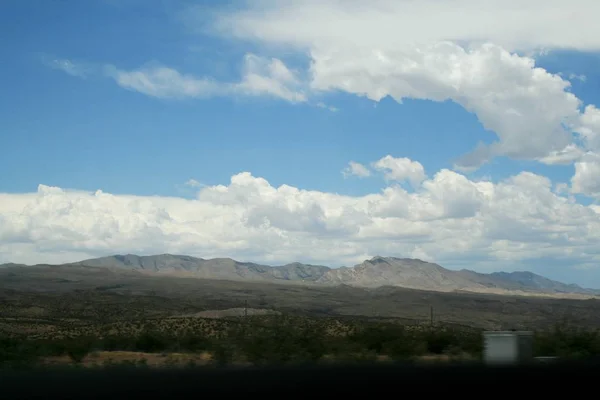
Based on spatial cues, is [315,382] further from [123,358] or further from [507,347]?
[123,358]

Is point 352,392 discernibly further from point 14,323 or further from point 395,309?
point 395,309

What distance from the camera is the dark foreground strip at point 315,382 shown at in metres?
9.88

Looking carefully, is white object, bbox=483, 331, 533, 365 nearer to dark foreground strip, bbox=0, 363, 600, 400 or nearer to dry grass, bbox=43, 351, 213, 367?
dark foreground strip, bbox=0, 363, 600, 400

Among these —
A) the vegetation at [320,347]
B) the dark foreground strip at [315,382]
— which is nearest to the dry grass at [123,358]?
the vegetation at [320,347]

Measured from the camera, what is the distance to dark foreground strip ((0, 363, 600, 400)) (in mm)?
9883

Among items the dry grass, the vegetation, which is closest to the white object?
the vegetation

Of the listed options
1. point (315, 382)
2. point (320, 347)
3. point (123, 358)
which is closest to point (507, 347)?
point (315, 382)

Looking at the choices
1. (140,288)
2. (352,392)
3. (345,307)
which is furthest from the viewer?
(140,288)

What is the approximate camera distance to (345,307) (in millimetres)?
154250

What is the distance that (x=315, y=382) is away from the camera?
10188 mm

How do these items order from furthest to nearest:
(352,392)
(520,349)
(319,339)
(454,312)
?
(454,312) → (319,339) → (520,349) → (352,392)

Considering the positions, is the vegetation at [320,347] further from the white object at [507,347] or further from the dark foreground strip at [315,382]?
the dark foreground strip at [315,382]

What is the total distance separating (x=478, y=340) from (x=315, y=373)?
1743cm

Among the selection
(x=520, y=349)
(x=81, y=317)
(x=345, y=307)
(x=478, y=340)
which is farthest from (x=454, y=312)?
(x=520, y=349)
